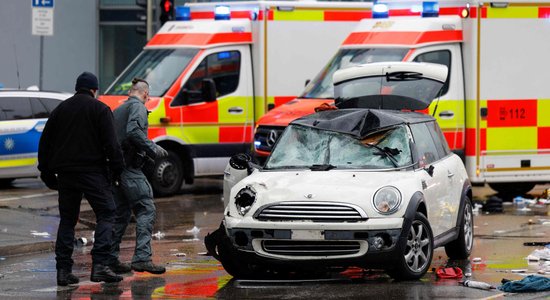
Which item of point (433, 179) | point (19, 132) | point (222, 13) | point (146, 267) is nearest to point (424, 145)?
point (433, 179)

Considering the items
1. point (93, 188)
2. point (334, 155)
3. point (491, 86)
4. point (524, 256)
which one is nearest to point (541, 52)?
point (491, 86)

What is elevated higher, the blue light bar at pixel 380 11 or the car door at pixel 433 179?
the blue light bar at pixel 380 11

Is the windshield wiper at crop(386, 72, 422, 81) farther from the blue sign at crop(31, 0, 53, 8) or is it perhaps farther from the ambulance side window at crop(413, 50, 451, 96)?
the blue sign at crop(31, 0, 53, 8)

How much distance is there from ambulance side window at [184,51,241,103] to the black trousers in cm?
858

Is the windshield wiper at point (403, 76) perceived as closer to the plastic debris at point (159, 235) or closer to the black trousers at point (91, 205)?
the plastic debris at point (159, 235)

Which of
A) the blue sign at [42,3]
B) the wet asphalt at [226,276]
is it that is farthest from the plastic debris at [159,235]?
the blue sign at [42,3]

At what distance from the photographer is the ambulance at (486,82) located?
1756 centimetres

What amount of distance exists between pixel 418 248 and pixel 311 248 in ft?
3.15

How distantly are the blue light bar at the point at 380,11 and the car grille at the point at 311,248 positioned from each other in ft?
27.0

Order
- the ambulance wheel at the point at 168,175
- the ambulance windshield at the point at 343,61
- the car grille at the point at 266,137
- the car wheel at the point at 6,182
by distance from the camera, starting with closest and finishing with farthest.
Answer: the car grille at the point at 266,137 < the ambulance windshield at the point at 343,61 < the ambulance wheel at the point at 168,175 < the car wheel at the point at 6,182

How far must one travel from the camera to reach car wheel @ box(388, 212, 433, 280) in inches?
417

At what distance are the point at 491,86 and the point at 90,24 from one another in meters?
16.3

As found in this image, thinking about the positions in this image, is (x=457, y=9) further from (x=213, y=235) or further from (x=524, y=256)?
(x=213, y=235)

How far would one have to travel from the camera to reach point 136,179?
11250 millimetres
